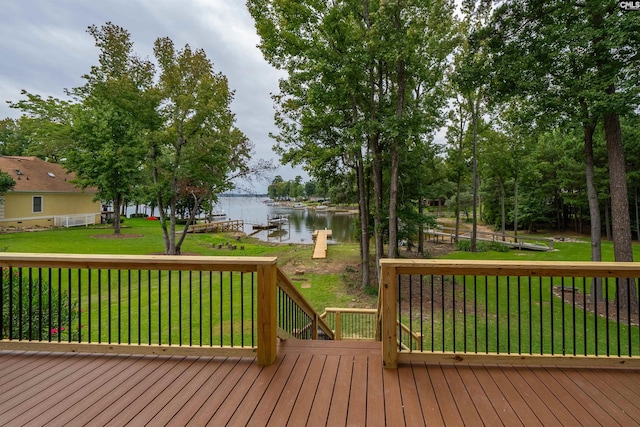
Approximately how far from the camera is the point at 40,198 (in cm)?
1981

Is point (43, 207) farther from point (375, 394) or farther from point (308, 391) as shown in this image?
point (375, 394)

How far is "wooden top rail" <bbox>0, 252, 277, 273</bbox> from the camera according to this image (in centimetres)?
272

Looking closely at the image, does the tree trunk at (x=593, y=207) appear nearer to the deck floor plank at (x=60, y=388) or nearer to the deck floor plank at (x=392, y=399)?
the deck floor plank at (x=392, y=399)

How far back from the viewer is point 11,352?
294 cm

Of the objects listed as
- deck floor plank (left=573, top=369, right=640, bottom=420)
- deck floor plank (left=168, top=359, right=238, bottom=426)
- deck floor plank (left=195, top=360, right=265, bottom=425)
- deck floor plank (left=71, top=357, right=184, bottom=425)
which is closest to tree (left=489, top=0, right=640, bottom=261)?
deck floor plank (left=573, top=369, right=640, bottom=420)

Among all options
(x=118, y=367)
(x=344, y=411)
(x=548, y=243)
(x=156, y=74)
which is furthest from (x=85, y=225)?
(x=548, y=243)

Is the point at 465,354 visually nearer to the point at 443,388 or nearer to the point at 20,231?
the point at 443,388

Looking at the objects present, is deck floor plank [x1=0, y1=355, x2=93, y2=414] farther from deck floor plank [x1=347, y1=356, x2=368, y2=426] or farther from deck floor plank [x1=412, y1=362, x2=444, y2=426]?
deck floor plank [x1=412, y1=362, x2=444, y2=426]

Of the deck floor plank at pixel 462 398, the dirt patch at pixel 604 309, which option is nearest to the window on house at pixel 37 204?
the deck floor plank at pixel 462 398

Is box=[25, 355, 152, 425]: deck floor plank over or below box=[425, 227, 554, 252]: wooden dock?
over

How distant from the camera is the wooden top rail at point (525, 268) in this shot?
2531mm

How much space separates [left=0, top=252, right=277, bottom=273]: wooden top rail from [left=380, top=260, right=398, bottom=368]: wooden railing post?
1.03 m

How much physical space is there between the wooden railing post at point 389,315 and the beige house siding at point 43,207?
81.9 ft

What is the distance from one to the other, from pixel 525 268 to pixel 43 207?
27104mm
